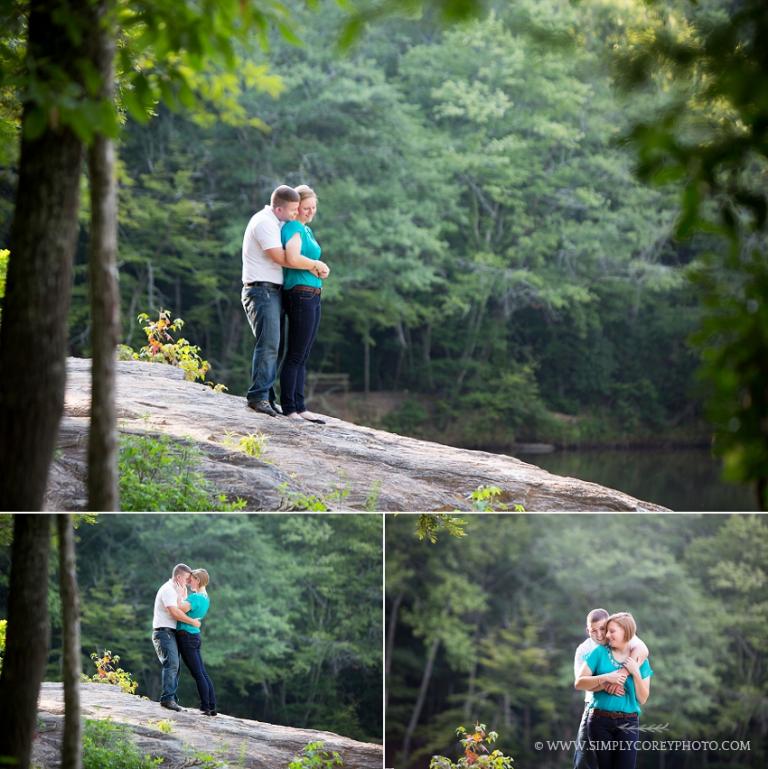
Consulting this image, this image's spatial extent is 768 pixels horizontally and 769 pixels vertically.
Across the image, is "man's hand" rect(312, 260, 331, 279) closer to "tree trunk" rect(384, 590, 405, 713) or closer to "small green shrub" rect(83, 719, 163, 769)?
"tree trunk" rect(384, 590, 405, 713)

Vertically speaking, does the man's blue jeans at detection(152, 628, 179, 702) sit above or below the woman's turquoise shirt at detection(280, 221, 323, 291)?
below

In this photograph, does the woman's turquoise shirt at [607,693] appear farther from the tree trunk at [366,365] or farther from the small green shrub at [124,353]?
the tree trunk at [366,365]

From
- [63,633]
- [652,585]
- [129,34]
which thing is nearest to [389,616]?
[652,585]

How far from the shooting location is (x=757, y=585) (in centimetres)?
556

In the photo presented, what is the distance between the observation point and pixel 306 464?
682 cm

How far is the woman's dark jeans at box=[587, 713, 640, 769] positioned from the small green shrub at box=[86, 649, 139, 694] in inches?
73.0

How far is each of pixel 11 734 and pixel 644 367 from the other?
82.7 feet

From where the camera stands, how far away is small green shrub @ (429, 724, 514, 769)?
5.47 m

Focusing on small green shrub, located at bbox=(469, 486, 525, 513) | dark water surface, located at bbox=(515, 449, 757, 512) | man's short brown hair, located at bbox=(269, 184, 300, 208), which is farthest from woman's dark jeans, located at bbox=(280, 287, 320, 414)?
dark water surface, located at bbox=(515, 449, 757, 512)

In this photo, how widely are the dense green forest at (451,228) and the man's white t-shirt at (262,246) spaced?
15.5 m

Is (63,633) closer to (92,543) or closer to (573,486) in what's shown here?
(92,543)

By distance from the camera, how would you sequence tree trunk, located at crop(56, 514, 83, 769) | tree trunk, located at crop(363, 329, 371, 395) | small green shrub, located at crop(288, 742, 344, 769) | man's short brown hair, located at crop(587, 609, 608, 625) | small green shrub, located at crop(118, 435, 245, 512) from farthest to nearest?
1. tree trunk, located at crop(363, 329, 371, 395)
2. small green shrub, located at crop(118, 435, 245, 512)
3. man's short brown hair, located at crop(587, 609, 608, 625)
4. small green shrub, located at crop(288, 742, 344, 769)
5. tree trunk, located at crop(56, 514, 83, 769)

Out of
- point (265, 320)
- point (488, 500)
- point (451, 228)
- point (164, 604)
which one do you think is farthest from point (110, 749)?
point (451, 228)

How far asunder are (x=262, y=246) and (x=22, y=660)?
3.56 m
